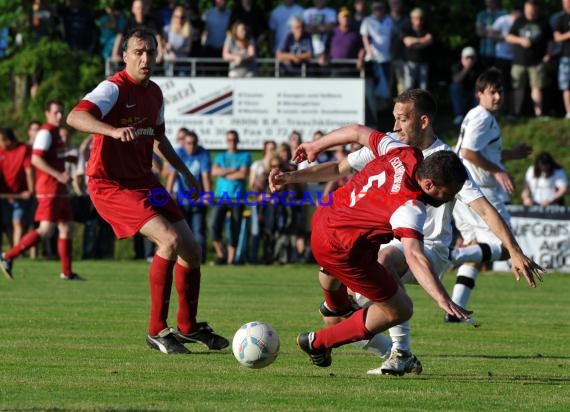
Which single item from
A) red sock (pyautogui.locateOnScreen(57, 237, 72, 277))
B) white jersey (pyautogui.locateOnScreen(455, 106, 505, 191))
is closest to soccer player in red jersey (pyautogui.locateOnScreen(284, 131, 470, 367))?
white jersey (pyautogui.locateOnScreen(455, 106, 505, 191))

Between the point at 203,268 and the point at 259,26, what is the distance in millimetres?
6356

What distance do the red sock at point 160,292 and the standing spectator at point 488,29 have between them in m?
16.2

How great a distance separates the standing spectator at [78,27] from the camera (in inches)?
1009

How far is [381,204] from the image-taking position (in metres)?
7.72

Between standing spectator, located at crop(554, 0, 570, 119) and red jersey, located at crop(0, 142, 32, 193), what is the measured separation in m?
9.99

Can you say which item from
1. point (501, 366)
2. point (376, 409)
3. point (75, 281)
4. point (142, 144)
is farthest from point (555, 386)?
point (75, 281)

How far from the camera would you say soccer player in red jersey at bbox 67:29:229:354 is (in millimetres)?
9469

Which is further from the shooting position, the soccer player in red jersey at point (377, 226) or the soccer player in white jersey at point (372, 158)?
the soccer player in white jersey at point (372, 158)

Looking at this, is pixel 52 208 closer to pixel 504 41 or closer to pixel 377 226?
pixel 377 226

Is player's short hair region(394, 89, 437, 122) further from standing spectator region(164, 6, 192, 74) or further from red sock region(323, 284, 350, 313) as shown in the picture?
standing spectator region(164, 6, 192, 74)

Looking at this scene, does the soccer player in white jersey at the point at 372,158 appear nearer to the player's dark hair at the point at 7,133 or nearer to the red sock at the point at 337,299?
the red sock at the point at 337,299

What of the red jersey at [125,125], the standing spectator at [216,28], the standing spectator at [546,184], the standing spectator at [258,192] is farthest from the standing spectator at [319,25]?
the red jersey at [125,125]

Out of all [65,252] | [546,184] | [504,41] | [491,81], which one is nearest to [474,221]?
[491,81]

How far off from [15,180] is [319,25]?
656 centimetres
